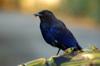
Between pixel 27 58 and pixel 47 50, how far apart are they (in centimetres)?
29

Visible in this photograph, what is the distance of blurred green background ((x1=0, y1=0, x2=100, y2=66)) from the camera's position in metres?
1.90

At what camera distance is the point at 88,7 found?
2.00 metres

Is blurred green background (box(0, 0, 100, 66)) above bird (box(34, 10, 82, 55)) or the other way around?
above

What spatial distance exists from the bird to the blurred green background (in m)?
0.51

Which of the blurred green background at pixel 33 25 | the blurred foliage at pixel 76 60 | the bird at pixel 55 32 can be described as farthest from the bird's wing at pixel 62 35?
the blurred green background at pixel 33 25

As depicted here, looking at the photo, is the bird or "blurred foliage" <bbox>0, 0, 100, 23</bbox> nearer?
the bird

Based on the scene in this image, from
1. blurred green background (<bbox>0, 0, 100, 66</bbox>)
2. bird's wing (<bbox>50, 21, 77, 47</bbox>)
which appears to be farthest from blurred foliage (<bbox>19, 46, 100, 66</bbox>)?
blurred green background (<bbox>0, 0, 100, 66</bbox>)

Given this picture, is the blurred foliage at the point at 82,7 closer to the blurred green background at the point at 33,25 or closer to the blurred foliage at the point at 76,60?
the blurred green background at the point at 33,25

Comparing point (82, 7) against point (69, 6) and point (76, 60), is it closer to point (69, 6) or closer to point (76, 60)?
point (69, 6)

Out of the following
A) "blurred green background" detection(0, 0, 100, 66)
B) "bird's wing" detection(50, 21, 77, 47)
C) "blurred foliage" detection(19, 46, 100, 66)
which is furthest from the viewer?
"blurred green background" detection(0, 0, 100, 66)

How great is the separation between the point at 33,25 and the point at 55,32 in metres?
0.72

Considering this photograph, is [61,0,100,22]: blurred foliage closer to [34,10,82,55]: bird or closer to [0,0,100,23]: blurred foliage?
[0,0,100,23]: blurred foliage

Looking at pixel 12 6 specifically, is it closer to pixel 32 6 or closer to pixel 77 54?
pixel 32 6

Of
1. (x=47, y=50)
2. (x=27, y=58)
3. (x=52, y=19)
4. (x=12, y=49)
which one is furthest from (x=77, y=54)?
(x=12, y=49)
